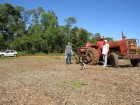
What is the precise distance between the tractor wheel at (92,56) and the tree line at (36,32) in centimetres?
4436

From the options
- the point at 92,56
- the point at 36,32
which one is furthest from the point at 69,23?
the point at 92,56

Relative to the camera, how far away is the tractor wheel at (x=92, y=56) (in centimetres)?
1855

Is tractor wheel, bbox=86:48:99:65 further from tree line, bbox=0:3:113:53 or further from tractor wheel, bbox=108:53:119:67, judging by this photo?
tree line, bbox=0:3:113:53

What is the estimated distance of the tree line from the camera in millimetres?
67312

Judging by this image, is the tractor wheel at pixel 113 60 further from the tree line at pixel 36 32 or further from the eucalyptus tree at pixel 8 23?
the eucalyptus tree at pixel 8 23

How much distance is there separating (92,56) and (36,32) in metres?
53.2

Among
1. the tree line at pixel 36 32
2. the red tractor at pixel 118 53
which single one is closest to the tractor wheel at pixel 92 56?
the red tractor at pixel 118 53

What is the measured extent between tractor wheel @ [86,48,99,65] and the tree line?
44.4 metres

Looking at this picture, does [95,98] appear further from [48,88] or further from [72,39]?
[72,39]

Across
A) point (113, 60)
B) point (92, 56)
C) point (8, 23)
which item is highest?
point (8, 23)

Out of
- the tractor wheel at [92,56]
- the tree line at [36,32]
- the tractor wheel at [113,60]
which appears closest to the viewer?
the tractor wheel at [113,60]

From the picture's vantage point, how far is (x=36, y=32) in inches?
2776

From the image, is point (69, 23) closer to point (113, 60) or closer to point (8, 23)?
point (8, 23)

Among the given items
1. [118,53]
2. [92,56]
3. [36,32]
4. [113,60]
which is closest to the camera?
[113,60]
